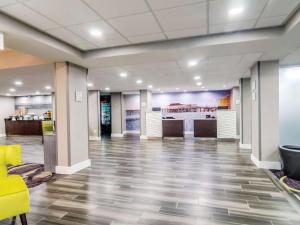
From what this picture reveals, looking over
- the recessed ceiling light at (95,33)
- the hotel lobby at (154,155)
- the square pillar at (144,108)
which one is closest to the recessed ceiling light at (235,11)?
the hotel lobby at (154,155)

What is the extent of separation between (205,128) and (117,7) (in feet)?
25.2

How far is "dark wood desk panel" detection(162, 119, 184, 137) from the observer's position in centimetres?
934

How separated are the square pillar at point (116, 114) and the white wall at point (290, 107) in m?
7.95

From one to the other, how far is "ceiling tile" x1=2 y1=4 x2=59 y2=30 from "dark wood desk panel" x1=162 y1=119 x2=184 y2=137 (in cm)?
737

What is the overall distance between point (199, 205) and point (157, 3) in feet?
8.91

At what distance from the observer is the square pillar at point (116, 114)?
35.9 feet

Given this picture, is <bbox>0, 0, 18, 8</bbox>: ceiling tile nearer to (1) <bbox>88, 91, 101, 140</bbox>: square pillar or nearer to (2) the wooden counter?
(1) <bbox>88, 91, 101, 140</bbox>: square pillar

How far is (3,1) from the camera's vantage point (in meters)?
2.11

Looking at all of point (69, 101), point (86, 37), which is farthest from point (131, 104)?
point (86, 37)

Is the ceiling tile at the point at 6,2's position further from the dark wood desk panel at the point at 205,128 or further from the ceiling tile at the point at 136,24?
the dark wood desk panel at the point at 205,128

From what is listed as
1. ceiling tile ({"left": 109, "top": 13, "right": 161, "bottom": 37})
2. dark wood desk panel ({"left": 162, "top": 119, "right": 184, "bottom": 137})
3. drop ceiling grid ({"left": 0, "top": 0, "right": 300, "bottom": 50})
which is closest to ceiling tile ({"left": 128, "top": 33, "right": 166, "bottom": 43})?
drop ceiling grid ({"left": 0, "top": 0, "right": 300, "bottom": 50})

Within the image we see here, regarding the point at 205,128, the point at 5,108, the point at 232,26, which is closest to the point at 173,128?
the point at 205,128

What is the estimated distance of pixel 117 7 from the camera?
231cm

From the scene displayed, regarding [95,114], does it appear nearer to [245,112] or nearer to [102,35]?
[245,112]
